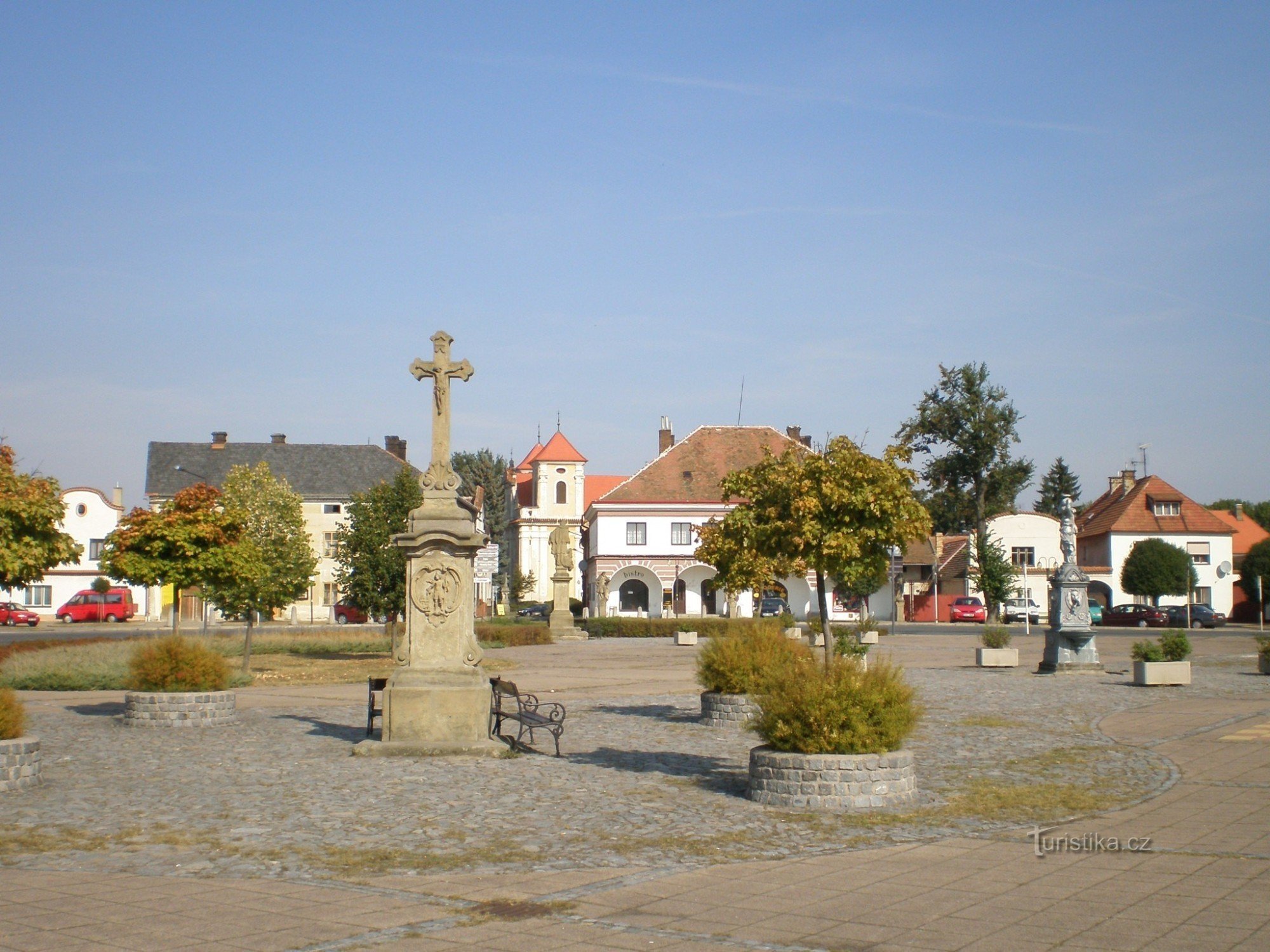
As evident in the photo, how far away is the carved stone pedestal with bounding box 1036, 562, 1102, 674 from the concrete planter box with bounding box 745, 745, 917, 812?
16.8 metres

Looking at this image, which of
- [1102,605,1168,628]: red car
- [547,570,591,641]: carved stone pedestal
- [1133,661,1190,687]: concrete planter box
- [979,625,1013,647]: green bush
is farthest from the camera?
[1102,605,1168,628]: red car

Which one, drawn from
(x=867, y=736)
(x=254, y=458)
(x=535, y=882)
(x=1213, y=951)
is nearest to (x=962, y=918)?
(x=1213, y=951)

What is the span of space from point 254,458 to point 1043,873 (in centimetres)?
7292

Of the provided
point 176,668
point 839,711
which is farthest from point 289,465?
point 839,711

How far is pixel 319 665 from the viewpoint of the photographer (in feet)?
94.3

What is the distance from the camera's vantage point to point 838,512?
49.5 feet

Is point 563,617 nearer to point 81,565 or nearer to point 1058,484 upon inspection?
point 81,565

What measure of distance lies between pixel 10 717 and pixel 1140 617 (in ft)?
184

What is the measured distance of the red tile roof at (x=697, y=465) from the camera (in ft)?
226

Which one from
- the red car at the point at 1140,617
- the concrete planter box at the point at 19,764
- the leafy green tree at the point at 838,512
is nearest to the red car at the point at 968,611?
the red car at the point at 1140,617

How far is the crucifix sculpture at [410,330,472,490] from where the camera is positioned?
13.8 meters

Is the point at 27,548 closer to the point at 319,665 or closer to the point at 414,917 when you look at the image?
the point at 319,665

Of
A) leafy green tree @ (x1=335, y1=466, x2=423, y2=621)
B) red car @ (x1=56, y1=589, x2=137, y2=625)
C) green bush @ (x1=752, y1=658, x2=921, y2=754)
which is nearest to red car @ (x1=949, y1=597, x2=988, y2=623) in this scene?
leafy green tree @ (x1=335, y1=466, x2=423, y2=621)

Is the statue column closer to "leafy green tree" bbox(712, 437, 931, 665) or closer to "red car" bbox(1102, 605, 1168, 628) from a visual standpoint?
"leafy green tree" bbox(712, 437, 931, 665)
